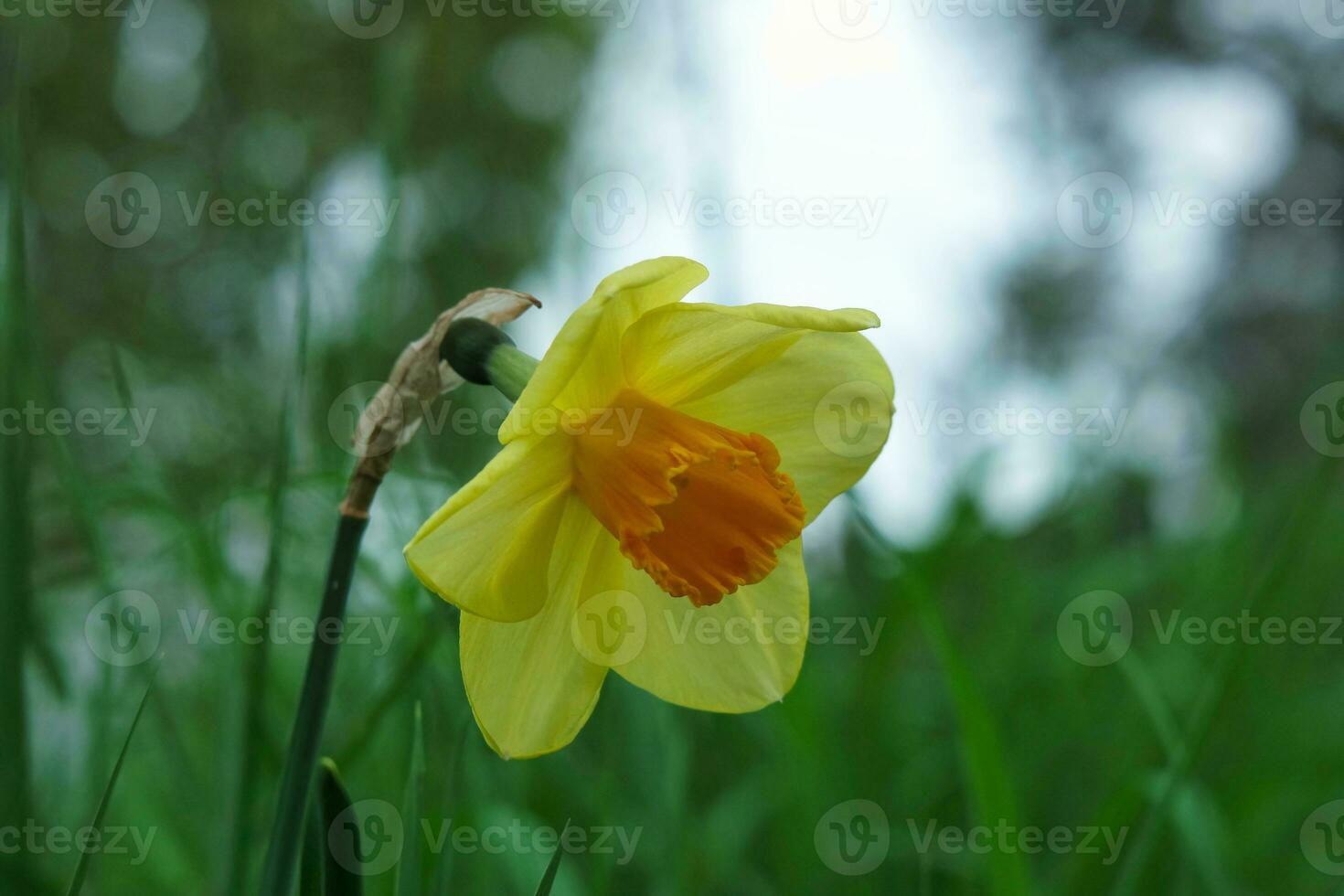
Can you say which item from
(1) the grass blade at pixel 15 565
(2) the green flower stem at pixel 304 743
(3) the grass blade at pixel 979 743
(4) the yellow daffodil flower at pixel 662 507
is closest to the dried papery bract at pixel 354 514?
(2) the green flower stem at pixel 304 743

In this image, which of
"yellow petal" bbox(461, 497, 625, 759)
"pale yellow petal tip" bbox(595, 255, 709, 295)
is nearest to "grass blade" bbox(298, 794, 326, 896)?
"yellow petal" bbox(461, 497, 625, 759)

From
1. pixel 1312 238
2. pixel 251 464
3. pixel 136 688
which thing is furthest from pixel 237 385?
pixel 1312 238

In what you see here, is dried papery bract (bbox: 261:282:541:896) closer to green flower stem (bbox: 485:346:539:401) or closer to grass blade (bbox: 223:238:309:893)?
green flower stem (bbox: 485:346:539:401)

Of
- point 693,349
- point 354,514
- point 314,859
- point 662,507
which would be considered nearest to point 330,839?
point 314,859

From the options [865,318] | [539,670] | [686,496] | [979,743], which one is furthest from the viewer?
[979,743]

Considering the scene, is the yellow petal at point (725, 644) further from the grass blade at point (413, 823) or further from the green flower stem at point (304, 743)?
the green flower stem at point (304, 743)

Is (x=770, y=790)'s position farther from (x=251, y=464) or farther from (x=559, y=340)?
(x=559, y=340)

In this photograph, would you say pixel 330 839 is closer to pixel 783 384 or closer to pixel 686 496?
pixel 686 496
